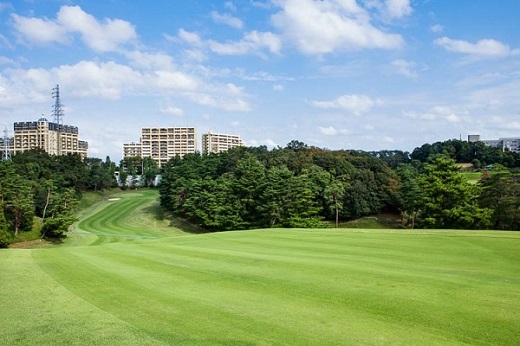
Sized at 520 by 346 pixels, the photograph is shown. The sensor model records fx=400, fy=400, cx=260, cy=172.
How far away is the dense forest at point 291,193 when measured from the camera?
4281cm

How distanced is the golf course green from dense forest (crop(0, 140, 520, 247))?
24.1 m

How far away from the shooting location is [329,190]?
61719 mm

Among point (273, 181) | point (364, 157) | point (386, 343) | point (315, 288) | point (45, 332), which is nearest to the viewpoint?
point (386, 343)

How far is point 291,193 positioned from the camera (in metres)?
56.0

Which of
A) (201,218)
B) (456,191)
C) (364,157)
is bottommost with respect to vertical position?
(201,218)

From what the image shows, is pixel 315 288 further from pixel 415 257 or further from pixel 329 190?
pixel 329 190

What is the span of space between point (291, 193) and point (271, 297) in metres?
45.8

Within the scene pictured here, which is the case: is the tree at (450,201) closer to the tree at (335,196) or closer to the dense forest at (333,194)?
the dense forest at (333,194)

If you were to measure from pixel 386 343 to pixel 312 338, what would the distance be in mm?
1288

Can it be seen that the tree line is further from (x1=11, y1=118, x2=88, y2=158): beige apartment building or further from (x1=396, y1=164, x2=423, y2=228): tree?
(x1=11, y1=118, x2=88, y2=158): beige apartment building

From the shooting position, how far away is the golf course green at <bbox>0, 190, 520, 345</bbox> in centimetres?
750

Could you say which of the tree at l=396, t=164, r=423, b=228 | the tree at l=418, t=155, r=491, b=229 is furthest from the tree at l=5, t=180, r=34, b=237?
the tree at l=396, t=164, r=423, b=228

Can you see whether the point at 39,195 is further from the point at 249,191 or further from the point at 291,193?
the point at 291,193

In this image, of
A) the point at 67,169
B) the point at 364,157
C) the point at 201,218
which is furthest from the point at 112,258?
the point at 67,169
